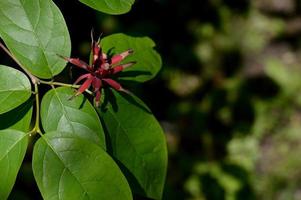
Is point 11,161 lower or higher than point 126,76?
lower

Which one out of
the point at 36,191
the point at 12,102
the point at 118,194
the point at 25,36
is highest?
the point at 25,36

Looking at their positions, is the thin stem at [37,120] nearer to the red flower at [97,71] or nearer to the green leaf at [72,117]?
the green leaf at [72,117]

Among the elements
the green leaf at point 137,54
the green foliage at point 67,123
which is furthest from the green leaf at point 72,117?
the green leaf at point 137,54

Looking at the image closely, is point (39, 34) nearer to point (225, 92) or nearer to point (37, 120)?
point (37, 120)

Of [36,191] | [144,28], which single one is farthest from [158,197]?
[144,28]

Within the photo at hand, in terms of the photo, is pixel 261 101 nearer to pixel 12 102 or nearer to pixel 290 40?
pixel 290 40

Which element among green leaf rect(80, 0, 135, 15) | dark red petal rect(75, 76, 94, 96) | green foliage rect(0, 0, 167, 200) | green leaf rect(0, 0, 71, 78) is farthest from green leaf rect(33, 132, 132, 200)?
green leaf rect(80, 0, 135, 15)

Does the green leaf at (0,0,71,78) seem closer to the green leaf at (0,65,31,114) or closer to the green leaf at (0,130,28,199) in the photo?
the green leaf at (0,65,31,114)
